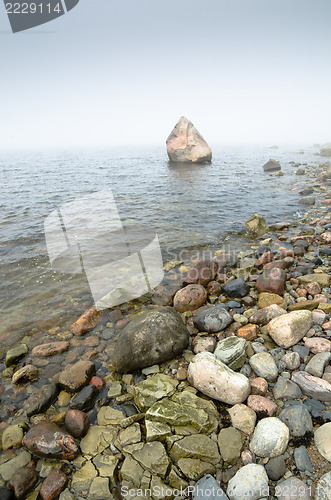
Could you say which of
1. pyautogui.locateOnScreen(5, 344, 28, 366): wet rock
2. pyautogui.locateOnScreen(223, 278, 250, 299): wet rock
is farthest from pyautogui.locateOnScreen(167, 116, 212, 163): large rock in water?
pyautogui.locateOnScreen(5, 344, 28, 366): wet rock

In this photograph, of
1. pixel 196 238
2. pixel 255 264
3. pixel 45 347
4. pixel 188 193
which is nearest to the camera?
pixel 45 347

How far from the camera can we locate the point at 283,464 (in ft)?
8.31

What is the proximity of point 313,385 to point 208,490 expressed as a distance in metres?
1.80

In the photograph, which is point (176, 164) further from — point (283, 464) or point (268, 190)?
point (283, 464)

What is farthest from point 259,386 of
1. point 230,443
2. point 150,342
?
point 150,342

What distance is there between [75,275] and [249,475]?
6116mm

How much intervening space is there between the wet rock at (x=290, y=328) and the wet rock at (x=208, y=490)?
221 cm

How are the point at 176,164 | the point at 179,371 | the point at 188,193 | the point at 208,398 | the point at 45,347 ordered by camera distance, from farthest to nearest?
the point at 176,164
the point at 188,193
the point at 45,347
the point at 179,371
the point at 208,398

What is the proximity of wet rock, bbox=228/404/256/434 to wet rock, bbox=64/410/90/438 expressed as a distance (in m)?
1.82

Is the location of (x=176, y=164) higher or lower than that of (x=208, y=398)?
higher

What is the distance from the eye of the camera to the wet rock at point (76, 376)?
3674mm

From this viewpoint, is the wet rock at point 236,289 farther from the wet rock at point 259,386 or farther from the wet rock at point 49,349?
the wet rock at point 49,349

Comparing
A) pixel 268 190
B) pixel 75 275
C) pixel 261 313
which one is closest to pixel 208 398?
pixel 261 313

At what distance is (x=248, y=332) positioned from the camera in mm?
4312
